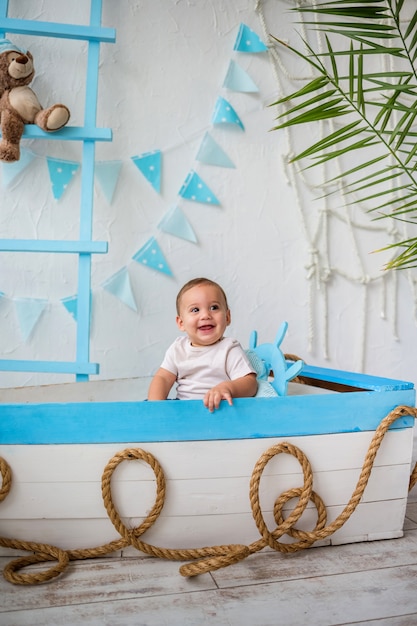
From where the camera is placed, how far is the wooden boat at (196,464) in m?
0.94

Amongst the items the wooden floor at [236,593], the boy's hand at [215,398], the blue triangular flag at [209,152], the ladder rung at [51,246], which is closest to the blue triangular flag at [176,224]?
the blue triangular flag at [209,152]

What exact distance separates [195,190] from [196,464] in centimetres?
95

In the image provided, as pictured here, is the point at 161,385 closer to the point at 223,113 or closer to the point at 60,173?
the point at 60,173

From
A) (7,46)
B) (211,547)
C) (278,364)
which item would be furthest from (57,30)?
(211,547)

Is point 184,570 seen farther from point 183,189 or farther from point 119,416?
point 183,189

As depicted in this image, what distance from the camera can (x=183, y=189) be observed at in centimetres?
171

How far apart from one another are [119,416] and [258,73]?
1.22 metres

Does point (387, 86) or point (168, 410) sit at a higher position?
point (387, 86)

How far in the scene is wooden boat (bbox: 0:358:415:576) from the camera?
94 cm

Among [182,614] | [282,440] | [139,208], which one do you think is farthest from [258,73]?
[182,614]

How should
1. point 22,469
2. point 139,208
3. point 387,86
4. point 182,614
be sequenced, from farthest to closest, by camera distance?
1. point 139,208
2. point 387,86
3. point 22,469
4. point 182,614

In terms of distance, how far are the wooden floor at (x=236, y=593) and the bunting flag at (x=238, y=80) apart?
4.15ft

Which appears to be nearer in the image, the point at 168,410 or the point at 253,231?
the point at 168,410

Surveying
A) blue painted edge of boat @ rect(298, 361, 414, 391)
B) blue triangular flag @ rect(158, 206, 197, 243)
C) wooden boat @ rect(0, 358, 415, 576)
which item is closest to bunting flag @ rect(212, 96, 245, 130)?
blue triangular flag @ rect(158, 206, 197, 243)
